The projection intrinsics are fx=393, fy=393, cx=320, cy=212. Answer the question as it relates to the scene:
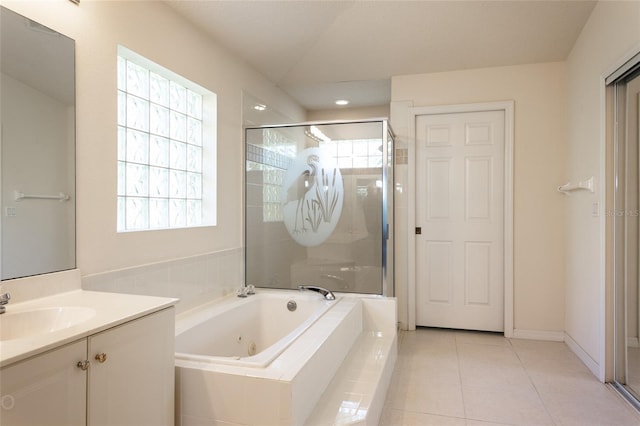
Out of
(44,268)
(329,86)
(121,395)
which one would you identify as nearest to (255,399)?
(121,395)

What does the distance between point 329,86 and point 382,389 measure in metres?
2.97

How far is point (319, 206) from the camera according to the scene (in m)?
3.19

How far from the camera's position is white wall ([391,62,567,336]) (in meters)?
3.35

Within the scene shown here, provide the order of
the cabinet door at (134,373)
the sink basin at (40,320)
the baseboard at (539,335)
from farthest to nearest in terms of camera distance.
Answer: the baseboard at (539,335) < the sink basin at (40,320) < the cabinet door at (134,373)

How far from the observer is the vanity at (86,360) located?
0.98 metres

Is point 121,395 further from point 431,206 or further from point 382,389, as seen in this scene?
point 431,206

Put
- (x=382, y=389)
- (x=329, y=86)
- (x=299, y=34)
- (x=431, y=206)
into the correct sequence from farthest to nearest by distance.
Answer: (x=329, y=86)
(x=431, y=206)
(x=299, y=34)
(x=382, y=389)

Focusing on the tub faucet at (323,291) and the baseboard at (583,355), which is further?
the tub faucet at (323,291)

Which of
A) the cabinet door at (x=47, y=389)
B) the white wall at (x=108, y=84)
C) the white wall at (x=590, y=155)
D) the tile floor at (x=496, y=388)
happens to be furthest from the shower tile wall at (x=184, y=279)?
the white wall at (x=590, y=155)

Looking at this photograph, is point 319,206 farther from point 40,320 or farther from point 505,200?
point 40,320

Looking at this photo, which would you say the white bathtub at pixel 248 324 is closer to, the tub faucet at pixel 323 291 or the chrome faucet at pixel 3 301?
the tub faucet at pixel 323 291

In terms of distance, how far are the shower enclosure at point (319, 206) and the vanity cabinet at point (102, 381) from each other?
5.91ft

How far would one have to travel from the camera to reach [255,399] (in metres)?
1.50

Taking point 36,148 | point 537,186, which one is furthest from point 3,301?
point 537,186
